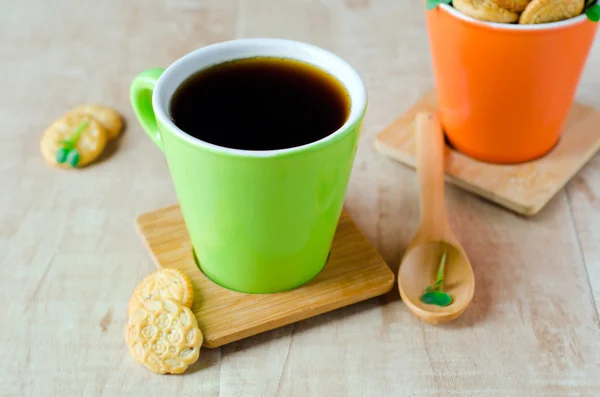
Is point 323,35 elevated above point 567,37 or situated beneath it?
situated beneath

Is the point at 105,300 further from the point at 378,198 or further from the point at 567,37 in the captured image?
the point at 567,37

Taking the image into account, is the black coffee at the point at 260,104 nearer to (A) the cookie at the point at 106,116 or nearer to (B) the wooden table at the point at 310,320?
(B) the wooden table at the point at 310,320

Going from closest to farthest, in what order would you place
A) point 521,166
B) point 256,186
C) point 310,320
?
point 256,186 → point 310,320 → point 521,166

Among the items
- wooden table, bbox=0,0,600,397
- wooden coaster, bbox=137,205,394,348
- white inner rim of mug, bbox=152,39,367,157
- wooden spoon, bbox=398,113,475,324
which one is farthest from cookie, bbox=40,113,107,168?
wooden spoon, bbox=398,113,475,324

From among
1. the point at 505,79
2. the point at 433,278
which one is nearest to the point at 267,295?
the point at 433,278

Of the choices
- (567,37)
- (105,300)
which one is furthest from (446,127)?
(105,300)

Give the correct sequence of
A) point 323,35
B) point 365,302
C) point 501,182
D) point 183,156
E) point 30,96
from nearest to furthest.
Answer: point 183,156, point 365,302, point 501,182, point 30,96, point 323,35

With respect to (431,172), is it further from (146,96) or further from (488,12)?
(146,96)
